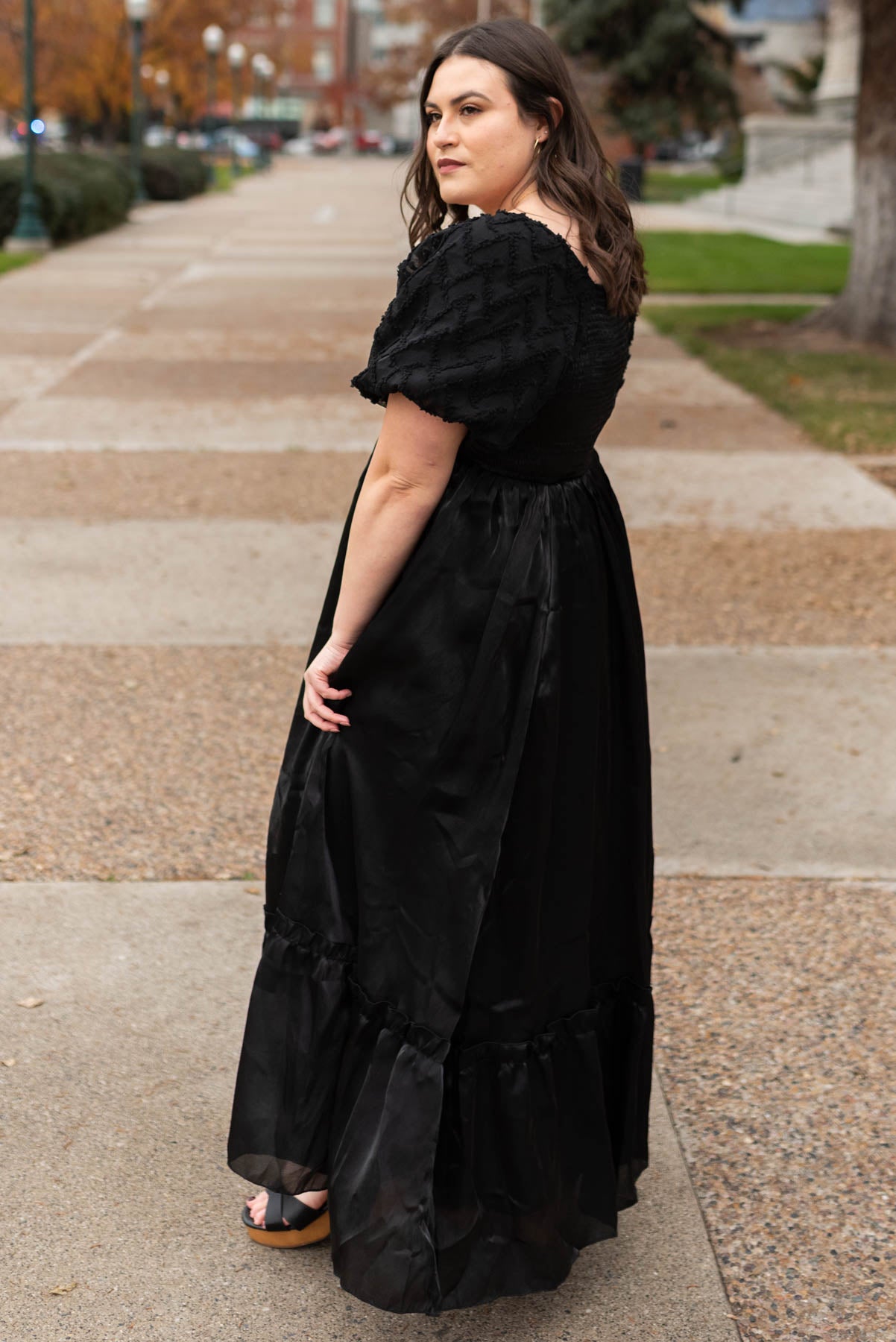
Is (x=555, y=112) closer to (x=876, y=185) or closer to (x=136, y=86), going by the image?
(x=876, y=185)

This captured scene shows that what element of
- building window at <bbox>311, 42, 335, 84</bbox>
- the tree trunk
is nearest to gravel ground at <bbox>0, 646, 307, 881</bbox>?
the tree trunk

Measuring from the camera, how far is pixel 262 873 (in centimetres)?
386

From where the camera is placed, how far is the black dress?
2.21 m

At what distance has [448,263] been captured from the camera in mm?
2047

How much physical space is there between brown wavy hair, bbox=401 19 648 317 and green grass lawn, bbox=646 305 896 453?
24.4ft

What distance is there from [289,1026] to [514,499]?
86cm

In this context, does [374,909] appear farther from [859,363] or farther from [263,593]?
[859,363]

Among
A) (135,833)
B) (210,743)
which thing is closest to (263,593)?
(210,743)

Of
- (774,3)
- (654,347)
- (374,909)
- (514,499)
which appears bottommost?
(654,347)

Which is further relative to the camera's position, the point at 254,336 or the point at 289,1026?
the point at 254,336

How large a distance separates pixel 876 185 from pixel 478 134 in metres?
11.6

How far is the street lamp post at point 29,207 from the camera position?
20.8 m

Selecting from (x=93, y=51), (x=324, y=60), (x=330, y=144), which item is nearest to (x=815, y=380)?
(x=93, y=51)

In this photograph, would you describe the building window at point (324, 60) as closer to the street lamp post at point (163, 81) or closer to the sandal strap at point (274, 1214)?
the street lamp post at point (163, 81)
